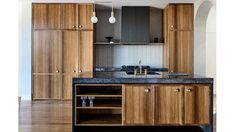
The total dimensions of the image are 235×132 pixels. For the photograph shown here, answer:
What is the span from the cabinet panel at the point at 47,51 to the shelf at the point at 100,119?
340cm

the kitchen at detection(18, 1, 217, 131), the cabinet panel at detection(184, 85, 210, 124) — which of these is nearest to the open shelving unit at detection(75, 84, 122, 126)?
the cabinet panel at detection(184, 85, 210, 124)

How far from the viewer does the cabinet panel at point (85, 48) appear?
7074 millimetres

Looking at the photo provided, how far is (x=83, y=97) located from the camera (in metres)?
3.68

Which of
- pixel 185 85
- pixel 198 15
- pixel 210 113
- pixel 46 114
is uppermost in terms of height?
pixel 198 15

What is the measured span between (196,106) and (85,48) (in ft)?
13.4

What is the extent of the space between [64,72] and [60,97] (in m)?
0.66

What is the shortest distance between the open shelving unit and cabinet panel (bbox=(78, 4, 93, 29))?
3.32 m

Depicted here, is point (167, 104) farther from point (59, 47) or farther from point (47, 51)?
point (47, 51)

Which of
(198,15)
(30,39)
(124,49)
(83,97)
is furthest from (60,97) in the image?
(198,15)

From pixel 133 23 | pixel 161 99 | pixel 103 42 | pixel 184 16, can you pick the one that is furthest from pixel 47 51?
pixel 161 99

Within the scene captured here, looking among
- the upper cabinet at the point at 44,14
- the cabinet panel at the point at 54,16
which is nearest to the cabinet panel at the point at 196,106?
the cabinet panel at the point at 54,16

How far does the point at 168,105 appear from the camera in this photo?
11.9ft
